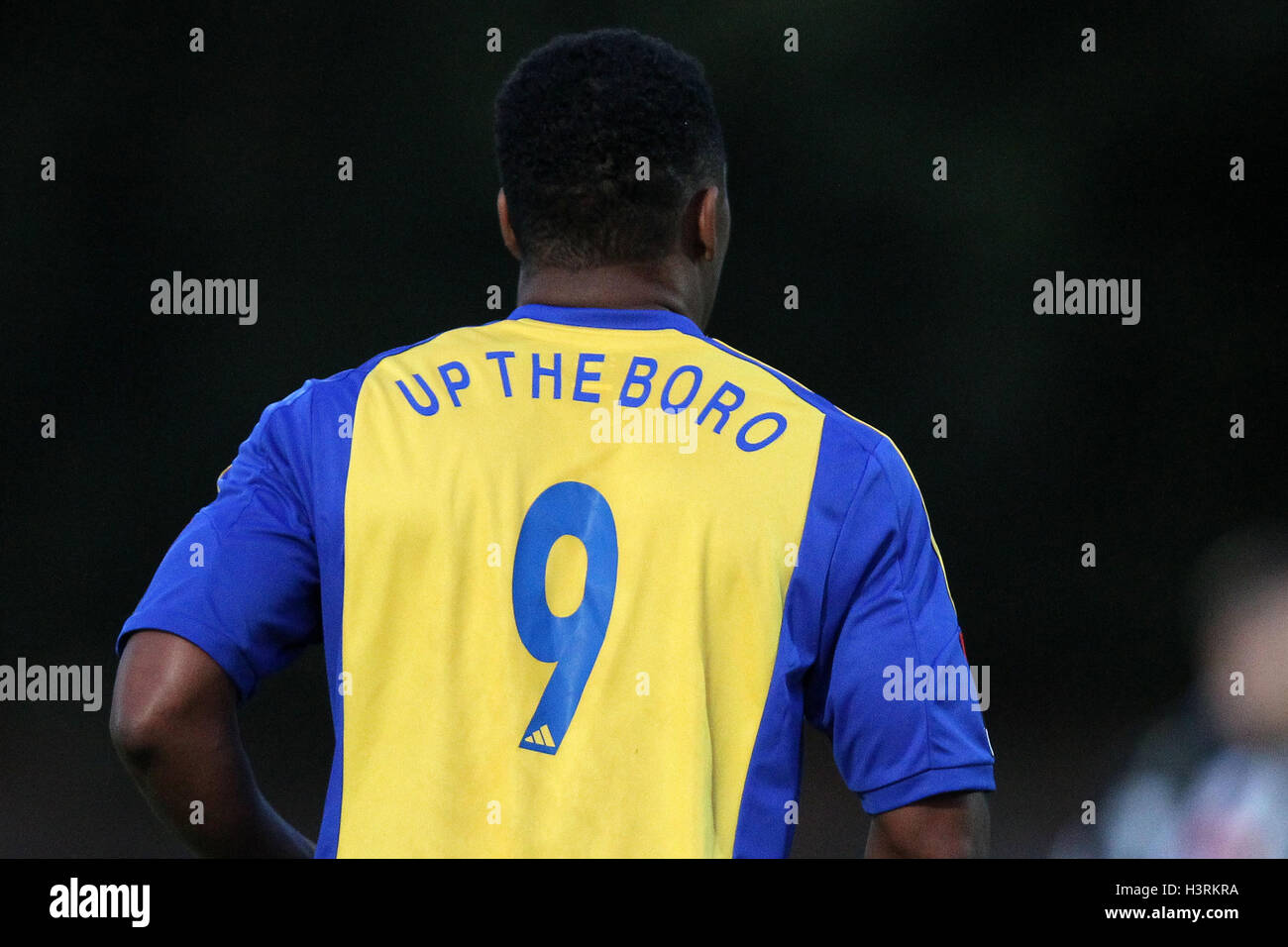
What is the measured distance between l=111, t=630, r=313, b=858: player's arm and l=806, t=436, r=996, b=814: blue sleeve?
0.48m

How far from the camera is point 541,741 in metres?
1.22

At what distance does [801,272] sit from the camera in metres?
5.14

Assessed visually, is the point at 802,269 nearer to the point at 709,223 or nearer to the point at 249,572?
the point at 709,223

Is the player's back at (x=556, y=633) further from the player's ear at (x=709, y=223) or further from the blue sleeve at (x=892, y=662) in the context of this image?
the player's ear at (x=709, y=223)

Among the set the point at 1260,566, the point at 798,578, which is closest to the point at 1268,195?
the point at 1260,566

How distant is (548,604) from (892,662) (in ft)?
0.90

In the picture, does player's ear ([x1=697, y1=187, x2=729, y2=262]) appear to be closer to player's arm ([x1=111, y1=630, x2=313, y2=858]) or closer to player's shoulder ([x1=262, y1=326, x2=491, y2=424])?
player's shoulder ([x1=262, y1=326, x2=491, y2=424])

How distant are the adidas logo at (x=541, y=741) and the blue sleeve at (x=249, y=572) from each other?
0.23 m

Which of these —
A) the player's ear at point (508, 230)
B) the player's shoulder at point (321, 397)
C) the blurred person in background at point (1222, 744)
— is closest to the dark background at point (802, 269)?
the blurred person in background at point (1222, 744)

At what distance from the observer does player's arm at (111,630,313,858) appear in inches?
49.5

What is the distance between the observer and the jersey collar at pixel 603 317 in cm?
136

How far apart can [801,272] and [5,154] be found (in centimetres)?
258
